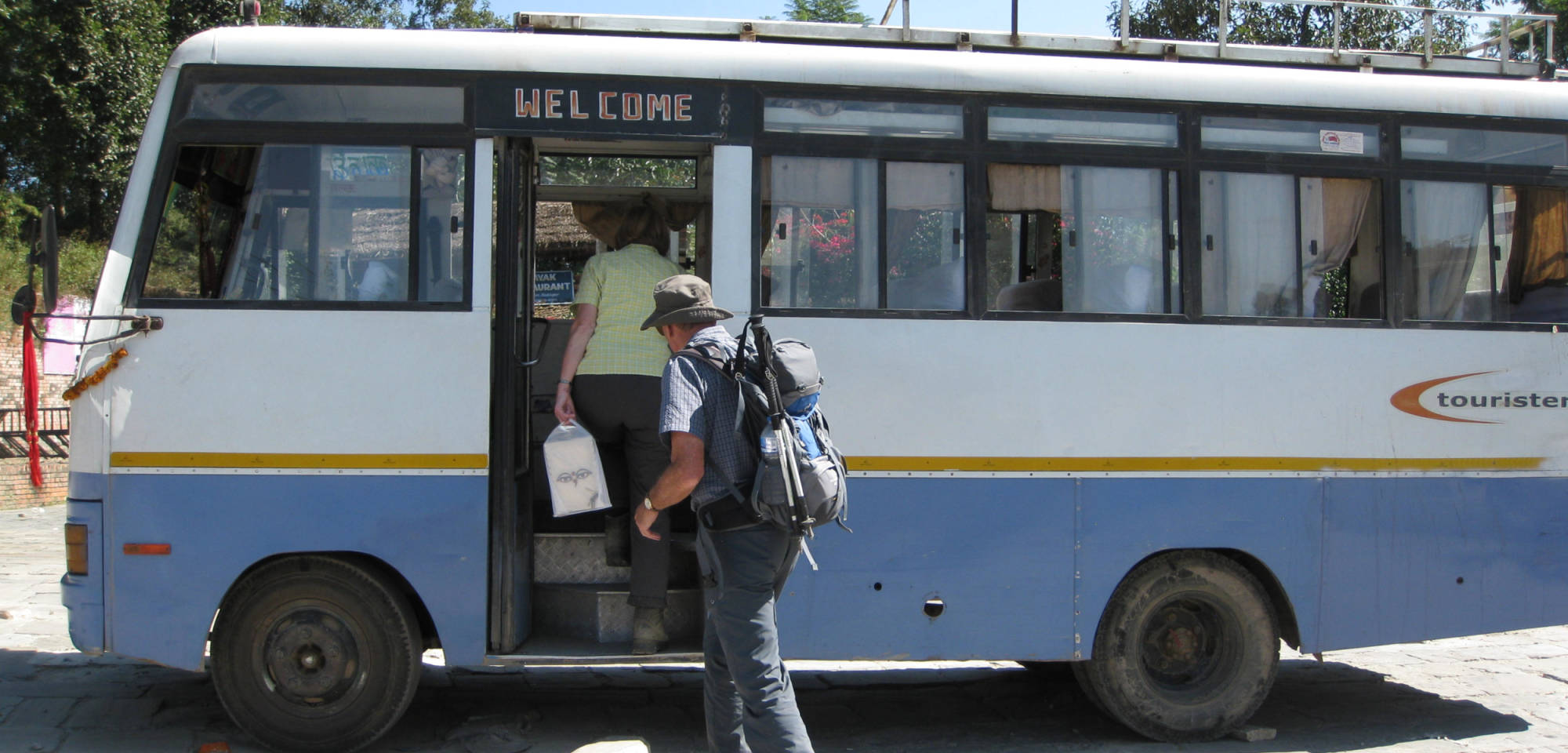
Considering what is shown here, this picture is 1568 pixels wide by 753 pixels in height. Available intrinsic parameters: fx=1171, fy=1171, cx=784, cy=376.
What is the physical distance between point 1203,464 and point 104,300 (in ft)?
16.2

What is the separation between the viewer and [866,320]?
5.26 m

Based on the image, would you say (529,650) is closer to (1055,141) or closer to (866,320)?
(866,320)

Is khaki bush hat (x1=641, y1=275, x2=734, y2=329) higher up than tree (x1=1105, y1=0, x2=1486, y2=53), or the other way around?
tree (x1=1105, y1=0, x2=1486, y2=53)

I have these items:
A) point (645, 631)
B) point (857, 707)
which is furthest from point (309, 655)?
point (857, 707)

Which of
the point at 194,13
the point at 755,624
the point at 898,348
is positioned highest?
the point at 194,13

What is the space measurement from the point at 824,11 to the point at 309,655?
12.9 metres

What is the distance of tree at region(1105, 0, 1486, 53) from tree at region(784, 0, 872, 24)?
390 centimetres

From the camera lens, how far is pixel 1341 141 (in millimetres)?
5676

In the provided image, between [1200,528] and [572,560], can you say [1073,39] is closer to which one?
[1200,528]

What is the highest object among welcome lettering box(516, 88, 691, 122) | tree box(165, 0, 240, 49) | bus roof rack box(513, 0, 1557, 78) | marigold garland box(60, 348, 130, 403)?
tree box(165, 0, 240, 49)

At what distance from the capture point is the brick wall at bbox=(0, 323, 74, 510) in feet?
49.4

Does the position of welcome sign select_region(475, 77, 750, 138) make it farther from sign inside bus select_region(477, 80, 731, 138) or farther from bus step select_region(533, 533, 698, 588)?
bus step select_region(533, 533, 698, 588)

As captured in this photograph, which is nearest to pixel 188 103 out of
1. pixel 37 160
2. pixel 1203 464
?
pixel 1203 464

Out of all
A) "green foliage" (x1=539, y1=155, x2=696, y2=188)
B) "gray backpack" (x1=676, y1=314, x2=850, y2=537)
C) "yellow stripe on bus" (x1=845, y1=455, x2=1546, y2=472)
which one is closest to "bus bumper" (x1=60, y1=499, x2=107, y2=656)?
"green foliage" (x1=539, y1=155, x2=696, y2=188)
